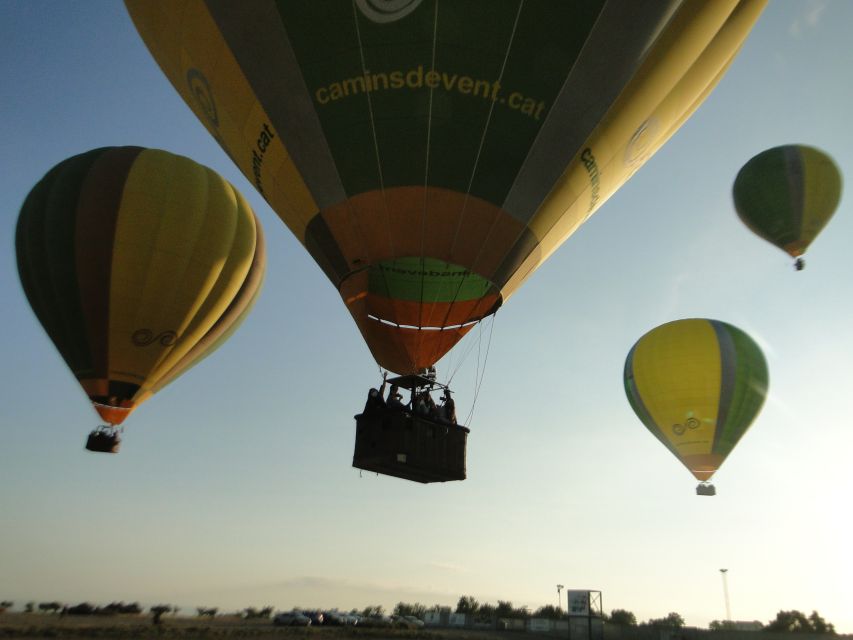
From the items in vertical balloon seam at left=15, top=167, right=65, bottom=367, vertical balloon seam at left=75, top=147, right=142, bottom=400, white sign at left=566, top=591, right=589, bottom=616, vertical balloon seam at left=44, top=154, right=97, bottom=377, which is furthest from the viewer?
white sign at left=566, top=591, right=589, bottom=616

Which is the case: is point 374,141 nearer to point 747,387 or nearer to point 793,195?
point 747,387

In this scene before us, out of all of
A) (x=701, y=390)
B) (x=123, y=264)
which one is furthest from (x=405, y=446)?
(x=701, y=390)

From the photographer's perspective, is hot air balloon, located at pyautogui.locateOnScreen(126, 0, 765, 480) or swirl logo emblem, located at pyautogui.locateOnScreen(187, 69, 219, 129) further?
swirl logo emblem, located at pyautogui.locateOnScreen(187, 69, 219, 129)

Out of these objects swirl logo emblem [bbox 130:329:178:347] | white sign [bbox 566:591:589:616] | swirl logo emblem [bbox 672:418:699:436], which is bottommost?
white sign [bbox 566:591:589:616]

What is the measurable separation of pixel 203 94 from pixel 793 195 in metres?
22.3

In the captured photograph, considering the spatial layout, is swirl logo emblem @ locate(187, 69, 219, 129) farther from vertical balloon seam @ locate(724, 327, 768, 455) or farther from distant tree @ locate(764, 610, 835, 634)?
distant tree @ locate(764, 610, 835, 634)

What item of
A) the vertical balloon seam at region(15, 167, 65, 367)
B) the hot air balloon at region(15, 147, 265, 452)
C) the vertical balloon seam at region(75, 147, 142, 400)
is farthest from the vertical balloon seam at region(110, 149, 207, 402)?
the vertical balloon seam at region(15, 167, 65, 367)

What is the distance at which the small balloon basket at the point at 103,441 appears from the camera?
16.1 m

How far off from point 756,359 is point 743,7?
1656 cm

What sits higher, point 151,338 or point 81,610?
point 151,338

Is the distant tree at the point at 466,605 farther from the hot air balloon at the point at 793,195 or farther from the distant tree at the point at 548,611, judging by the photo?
the hot air balloon at the point at 793,195

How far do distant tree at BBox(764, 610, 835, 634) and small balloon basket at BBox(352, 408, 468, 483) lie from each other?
52.4m

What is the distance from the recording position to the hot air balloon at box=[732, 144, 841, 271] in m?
24.4

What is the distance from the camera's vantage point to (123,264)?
15242 mm
